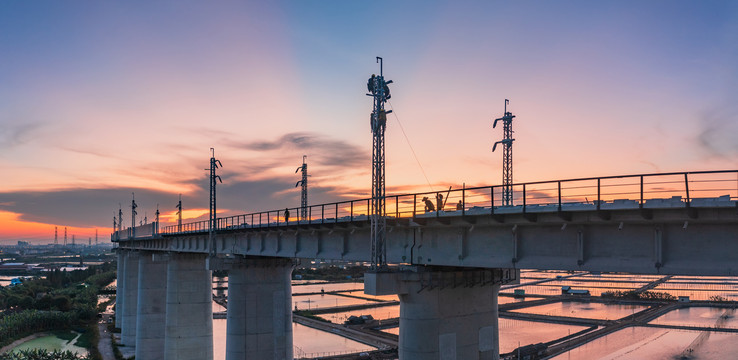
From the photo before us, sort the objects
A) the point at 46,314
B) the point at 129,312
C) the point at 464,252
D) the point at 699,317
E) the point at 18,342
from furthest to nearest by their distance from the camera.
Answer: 1. the point at 699,317
2. the point at 46,314
3. the point at 18,342
4. the point at 129,312
5. the point at 464,252

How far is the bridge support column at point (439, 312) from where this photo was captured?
941 inches

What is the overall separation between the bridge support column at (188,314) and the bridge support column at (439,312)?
36.2m

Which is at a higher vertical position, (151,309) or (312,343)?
(151,309)

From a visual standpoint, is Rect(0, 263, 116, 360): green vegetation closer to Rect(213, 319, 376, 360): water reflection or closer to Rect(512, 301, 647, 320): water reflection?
Rect(213, 319, 376, 360): water reflection

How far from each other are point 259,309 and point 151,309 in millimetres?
35054

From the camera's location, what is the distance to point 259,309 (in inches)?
1598

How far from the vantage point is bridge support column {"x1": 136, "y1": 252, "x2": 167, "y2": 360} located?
220 feet

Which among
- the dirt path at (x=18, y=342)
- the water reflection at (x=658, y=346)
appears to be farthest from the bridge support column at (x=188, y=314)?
the water reflection at (x=658, y=346)

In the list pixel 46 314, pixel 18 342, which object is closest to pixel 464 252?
pixel 18 342

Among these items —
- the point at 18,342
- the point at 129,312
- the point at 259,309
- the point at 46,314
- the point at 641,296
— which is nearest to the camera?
the point at 259,309

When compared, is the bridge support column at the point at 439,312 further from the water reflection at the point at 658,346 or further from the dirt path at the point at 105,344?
the dirt path at the point at 105,344

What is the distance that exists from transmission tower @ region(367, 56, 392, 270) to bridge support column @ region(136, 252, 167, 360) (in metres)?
49.7

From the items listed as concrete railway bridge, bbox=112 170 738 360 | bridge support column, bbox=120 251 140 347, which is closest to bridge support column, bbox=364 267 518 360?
concrete railway bridge, bbox=112 170 738 360

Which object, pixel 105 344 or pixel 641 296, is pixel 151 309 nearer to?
pixel 105 344
